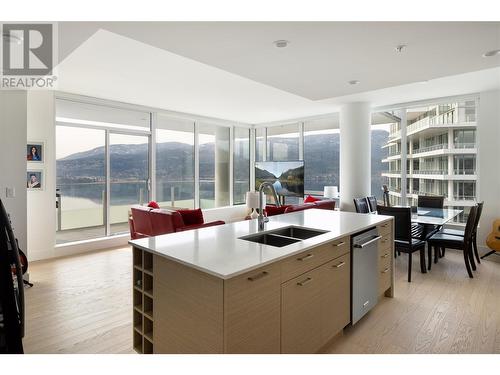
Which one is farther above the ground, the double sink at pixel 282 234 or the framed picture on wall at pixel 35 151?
the framed picture on wall at pixel 35 151

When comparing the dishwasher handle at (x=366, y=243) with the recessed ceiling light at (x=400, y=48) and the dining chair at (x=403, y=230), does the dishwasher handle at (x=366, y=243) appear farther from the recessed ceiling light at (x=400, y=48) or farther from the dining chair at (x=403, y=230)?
the recessed ceiling light at (x=400, y=48)

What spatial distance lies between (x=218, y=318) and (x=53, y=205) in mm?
4477

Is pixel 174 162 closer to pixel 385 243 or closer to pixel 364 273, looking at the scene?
pixel 385 243

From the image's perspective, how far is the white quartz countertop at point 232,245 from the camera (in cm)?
161

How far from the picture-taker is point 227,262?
5.40ft

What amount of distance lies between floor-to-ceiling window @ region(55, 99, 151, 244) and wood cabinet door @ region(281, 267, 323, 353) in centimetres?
478

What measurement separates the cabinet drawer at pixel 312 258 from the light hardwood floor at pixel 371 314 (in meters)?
0.71

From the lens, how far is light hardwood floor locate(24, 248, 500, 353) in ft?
7.63

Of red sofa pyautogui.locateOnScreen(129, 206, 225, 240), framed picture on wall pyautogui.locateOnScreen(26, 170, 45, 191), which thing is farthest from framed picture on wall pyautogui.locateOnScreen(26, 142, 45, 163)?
red sofa pyautogui.locateOnScreen(129, 206, 225, 240)

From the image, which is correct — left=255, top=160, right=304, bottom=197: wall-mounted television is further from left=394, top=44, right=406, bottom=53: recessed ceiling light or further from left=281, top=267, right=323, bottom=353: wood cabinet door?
left=281, top=267, right=323, bottom=353: wood cabinet door

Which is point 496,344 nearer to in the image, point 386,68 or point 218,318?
point 218,318

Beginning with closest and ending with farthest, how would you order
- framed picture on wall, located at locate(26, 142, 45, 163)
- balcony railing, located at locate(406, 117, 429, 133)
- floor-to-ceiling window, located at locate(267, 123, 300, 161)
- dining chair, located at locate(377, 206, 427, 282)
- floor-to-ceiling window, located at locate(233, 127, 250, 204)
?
dining chair, located at locate(377, 206, 427, 282), framed picture on wall, located at locate(26, 142, 45, 163), balcony railing, located at locate(406, 117, 429, 133), floor-to-ceiling window, located at locate(267, 123, 300, 161), floor-to-ceiling window, located at locate(233, 127, 250, 204)

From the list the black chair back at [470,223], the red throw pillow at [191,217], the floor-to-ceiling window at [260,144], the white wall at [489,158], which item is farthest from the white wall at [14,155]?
the white wall at [489,158]
